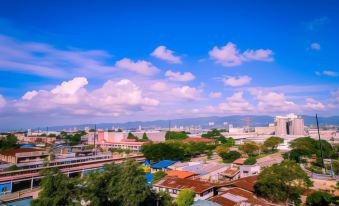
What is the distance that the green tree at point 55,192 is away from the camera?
31.3 feet

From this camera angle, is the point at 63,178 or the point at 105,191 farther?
the point at 105,191

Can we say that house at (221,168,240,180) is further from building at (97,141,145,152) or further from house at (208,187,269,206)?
building at (97,141,145,152)

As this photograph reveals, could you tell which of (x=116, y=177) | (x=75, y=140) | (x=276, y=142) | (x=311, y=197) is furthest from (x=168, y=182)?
(x=75, y=140)

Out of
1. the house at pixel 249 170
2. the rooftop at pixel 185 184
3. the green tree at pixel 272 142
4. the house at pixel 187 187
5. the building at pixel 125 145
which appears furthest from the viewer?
the building at pixel 125 145

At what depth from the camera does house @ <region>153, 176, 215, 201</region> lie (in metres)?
17.0

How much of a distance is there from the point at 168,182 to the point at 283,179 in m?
8.74

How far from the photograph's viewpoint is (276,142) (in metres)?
46.2

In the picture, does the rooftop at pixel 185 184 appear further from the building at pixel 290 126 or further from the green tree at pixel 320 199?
the building at pixel 290 126

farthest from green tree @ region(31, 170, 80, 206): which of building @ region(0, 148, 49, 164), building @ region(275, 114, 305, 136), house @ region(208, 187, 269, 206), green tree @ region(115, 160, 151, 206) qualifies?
building @ region(275, 114, 305, 136)

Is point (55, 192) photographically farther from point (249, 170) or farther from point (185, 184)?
point (249, 170)

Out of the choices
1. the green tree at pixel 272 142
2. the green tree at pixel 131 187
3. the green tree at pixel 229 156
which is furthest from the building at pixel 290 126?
the green tree at pixel 131 187

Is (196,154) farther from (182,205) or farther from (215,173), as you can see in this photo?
(182,205)

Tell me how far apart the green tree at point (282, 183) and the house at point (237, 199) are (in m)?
1.14

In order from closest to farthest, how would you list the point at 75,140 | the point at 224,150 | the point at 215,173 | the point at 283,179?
1. the point at 283,179
2. the point at 215,173
3. the point at 224,150
4. the point at 75,140
